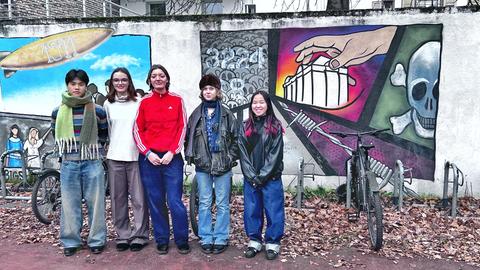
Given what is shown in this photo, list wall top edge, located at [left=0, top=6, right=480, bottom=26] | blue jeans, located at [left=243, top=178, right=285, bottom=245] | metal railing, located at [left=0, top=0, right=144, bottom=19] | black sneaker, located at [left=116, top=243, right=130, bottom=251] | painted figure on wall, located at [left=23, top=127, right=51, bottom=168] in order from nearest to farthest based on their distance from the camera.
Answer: blue jeans, located at [left=243, top=178, right=285, bottom=245] < black sneaker, located at [left=116, top=243, right=130, bottom=251] < wall top edge, located at [left=0, top=6, right=480, bottom=26] < painted figure on wall, located at [left=23, top=127, right=51, bottom=168] < metal railing, located at [left=0, top=0, right=144, bottom=19]

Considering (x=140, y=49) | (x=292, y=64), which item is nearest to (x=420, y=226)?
(x=292, y=64)

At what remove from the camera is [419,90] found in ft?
21.0

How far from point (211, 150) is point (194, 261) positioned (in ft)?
3.63

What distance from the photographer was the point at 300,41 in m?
6.57

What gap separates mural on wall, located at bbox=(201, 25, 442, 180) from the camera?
251 inches

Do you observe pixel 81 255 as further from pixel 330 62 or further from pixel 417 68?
pixel 417 68

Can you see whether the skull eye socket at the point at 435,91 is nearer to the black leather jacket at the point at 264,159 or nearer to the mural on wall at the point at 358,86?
the mural on wall at the point at 358,86

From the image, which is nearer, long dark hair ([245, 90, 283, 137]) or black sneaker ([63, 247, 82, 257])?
long dark hair ([245, 90, 283, 137])

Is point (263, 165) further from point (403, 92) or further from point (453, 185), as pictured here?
point (403, 92)

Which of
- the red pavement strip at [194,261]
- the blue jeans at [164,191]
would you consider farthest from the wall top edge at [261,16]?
the red pavement strip at [194,261]

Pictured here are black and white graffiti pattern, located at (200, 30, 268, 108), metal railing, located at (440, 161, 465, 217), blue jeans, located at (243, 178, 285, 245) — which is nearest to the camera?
blue jeans, located at (243, 178, 285, 245)

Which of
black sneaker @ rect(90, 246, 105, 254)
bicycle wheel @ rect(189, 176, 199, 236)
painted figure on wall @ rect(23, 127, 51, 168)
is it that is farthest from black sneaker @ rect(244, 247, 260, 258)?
painted figure on wall @ rect(23, 127, 51, 168)

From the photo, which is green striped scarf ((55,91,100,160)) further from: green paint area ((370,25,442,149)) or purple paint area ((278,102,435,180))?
green paint area ((370,25,442,149))

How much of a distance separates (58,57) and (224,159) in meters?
4.28
